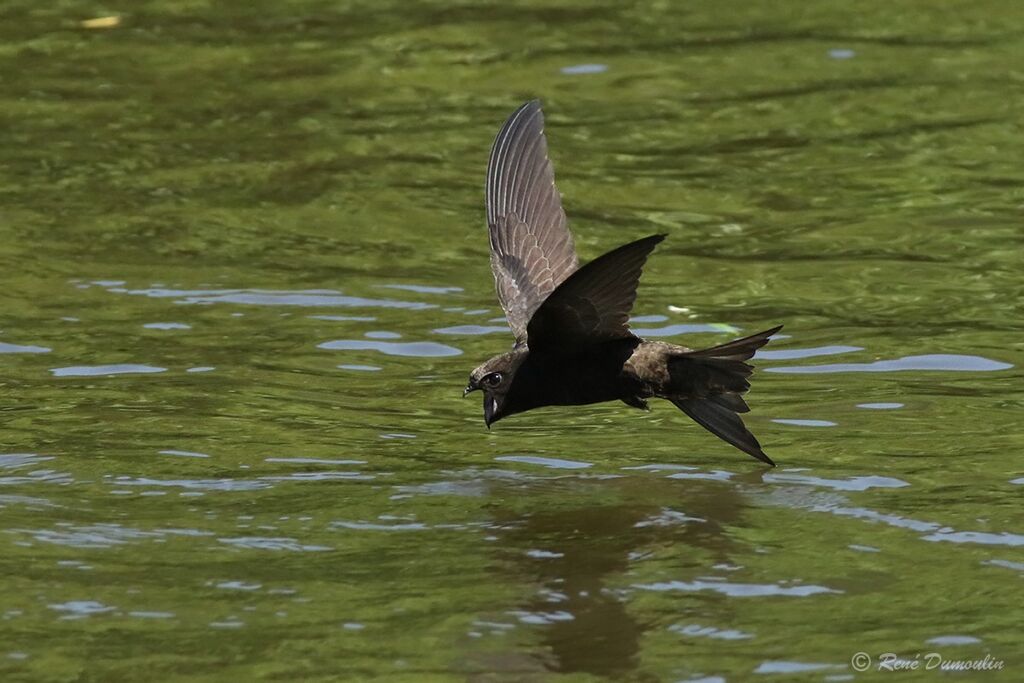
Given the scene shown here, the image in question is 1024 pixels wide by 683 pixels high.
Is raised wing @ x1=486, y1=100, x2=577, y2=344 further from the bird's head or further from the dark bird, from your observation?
the bird's head

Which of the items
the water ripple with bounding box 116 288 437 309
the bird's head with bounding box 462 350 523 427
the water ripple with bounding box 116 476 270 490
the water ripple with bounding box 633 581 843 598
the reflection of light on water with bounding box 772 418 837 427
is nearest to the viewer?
the water ripple with bounding box 633 581 843 598

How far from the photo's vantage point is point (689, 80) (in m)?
10.6

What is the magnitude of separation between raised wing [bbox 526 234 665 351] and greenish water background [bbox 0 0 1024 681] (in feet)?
1.45

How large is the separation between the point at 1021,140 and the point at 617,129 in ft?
6.72

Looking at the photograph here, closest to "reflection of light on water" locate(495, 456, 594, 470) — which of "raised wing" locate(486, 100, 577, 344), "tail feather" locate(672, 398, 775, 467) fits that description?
"tail feather" locate(672, 398, 775, 467)

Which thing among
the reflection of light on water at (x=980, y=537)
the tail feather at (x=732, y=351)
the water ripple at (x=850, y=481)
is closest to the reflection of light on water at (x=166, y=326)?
the tail feather at (x=732, y=351)

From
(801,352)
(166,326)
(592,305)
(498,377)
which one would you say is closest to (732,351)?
(592,305)

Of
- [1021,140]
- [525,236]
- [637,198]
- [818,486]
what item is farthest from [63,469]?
[1021,140]

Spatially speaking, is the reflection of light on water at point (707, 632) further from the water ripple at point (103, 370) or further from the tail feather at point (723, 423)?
the water ripple at point (103, 370)

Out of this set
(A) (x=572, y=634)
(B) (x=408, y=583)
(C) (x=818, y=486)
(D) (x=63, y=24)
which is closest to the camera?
(A) (x=572, y=634)

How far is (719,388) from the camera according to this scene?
562 cm

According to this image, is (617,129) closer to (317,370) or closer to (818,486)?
(317,370)
